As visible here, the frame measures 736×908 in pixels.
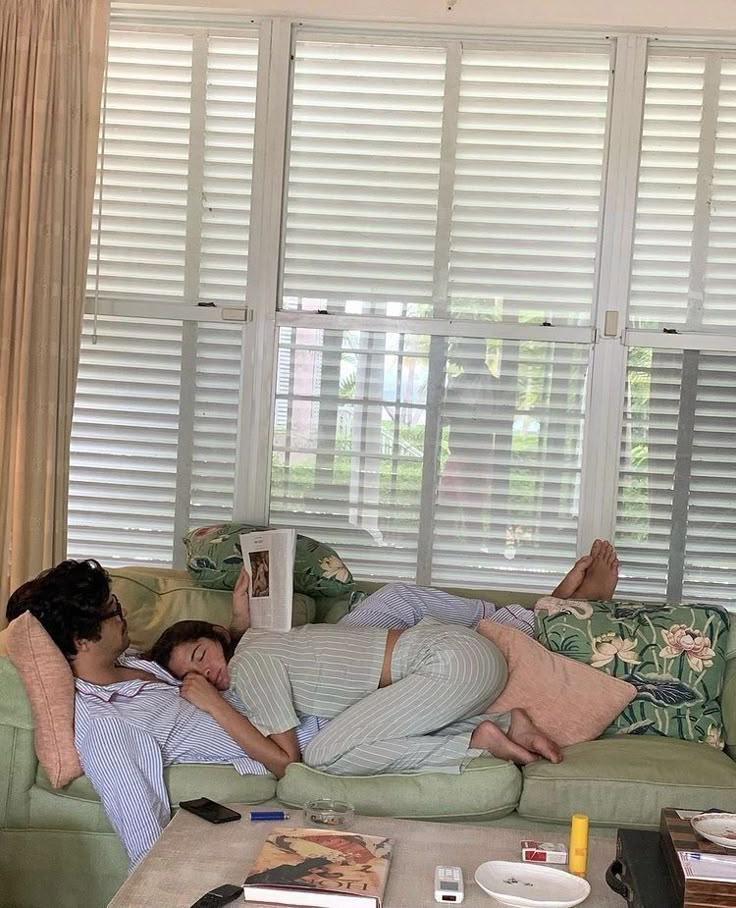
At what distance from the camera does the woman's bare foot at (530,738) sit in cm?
262

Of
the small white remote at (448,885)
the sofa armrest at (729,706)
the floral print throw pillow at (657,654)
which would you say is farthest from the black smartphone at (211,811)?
the sofa armrest at (729,706)

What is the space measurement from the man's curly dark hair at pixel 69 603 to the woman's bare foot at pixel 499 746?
94 centimetres

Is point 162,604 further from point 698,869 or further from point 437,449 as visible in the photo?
point 698,869

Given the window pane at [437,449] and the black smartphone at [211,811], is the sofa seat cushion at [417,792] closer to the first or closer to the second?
the black smartphone at [211,811]

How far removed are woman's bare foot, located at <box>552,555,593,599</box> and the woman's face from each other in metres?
1.14

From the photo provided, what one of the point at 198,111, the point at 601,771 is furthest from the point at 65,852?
the point at 198,111

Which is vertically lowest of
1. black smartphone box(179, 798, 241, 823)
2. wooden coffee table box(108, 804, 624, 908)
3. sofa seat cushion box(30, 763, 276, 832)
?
sofa seat cushion box(30, 763, 276, 832)

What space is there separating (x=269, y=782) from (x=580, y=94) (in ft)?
8.13

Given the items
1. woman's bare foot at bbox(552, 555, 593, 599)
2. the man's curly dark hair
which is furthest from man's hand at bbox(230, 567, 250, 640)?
woman's bare foot at bbox(552, 555, 593, 599)

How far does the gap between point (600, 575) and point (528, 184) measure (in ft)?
4.40

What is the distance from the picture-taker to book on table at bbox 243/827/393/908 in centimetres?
176

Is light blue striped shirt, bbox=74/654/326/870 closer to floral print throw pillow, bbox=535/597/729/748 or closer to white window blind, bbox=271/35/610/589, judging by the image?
floral print throw pillow, bbox=535/597/729/748

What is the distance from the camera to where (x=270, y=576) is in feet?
9.59

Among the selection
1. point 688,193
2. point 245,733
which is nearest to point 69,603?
point 245,733
